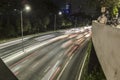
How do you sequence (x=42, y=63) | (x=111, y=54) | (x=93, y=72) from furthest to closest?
(x=42, y=63)
(x=93, y=72)
(x=111, y=54)

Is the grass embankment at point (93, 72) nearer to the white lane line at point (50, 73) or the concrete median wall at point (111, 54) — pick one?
the concrete median wall at point (111, 54)

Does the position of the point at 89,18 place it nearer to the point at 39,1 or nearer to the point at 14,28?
the point at 39,1

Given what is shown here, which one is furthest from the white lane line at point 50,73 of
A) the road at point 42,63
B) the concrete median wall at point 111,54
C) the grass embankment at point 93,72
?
the concrete median wall at point 111,54

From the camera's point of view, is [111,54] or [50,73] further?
[50,73]

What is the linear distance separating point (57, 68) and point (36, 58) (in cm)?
681

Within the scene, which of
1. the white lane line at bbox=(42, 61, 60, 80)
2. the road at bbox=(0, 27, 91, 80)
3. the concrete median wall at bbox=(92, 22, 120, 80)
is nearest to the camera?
the concrete median wall at bbox=(92, 22, 120, 80)

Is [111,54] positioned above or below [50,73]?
above

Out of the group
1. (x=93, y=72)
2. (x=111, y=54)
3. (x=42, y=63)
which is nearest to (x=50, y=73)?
(x=42, y=63)

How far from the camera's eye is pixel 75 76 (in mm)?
26719

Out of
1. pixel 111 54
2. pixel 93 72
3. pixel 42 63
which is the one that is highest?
pixel 111 54

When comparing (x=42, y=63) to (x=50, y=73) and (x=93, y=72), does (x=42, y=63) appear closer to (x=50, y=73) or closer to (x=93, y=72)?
(x=50, y=73)

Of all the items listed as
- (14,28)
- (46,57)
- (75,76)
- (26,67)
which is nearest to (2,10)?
(14,28)

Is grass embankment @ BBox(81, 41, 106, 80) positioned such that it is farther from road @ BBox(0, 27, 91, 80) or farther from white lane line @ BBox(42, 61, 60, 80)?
white lane line @ BBox(42, 61, 60, 80)

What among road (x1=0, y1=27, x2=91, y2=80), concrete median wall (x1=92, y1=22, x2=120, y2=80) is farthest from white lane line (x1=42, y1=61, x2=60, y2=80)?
concrete median wall (x1=92, y1=22, x2=120, y2=80)
